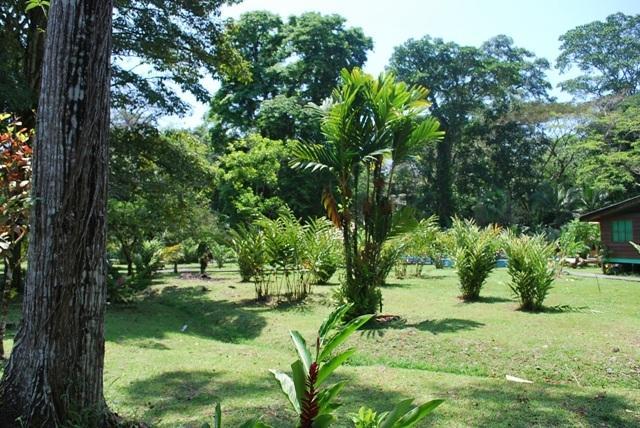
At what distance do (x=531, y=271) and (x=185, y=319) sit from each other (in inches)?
252

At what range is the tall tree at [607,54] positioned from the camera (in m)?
37.5

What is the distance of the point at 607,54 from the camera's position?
3816 cm

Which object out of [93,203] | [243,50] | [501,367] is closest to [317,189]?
[243,50]

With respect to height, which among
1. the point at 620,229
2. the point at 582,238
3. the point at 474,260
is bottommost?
the point at 474,260

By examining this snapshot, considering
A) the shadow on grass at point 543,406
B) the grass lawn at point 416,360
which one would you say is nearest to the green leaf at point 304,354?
the grass lawn at point 416,360

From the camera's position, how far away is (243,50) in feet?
112

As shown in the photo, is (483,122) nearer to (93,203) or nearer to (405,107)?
(405,107)

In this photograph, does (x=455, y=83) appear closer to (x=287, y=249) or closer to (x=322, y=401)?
(x=287, y=249)

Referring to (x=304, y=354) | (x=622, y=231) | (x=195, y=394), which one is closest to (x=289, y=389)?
(x=304, y=354)

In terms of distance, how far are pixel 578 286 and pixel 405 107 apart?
819 cm

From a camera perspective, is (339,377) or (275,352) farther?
(275,352)

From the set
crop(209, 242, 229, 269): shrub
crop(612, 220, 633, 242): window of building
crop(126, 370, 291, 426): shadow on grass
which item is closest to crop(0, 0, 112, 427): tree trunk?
crop(126, 370, 291, 426): shadow on grass

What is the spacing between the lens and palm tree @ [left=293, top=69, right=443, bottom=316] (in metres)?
8.41

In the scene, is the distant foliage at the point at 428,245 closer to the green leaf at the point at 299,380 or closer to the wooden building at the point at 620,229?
the wooden building at the point at 620,229
